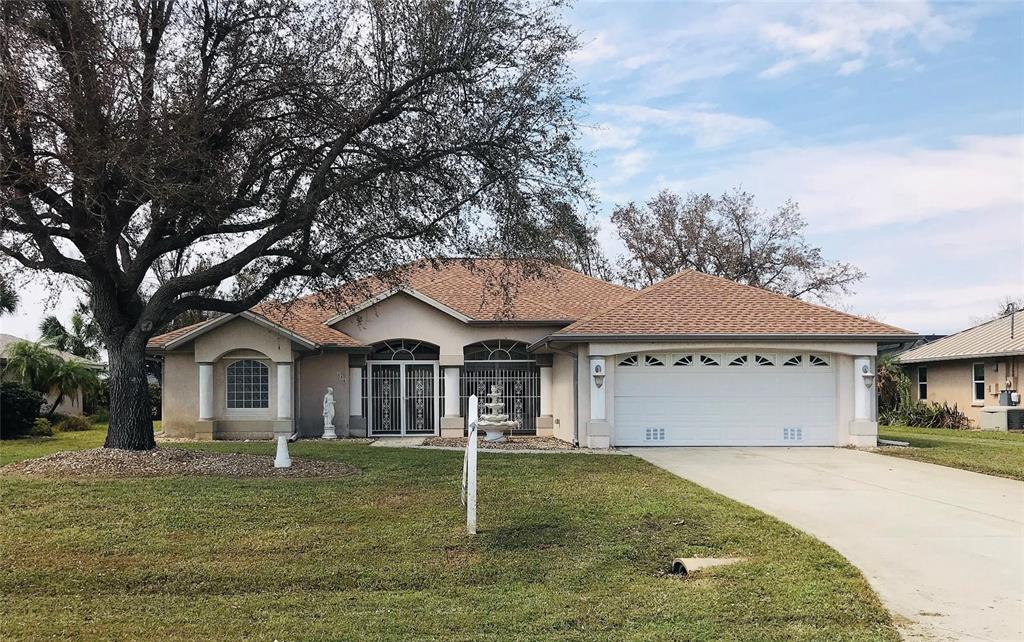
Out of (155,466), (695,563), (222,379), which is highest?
(222,379)

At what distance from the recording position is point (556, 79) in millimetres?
13805

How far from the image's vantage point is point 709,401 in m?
18.8

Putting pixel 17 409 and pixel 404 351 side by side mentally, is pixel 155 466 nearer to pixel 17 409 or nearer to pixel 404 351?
pixel 404 351

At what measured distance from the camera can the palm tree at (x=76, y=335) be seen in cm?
3794

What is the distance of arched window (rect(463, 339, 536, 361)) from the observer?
2320 cm

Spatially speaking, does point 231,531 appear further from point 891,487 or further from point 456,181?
point 891,487

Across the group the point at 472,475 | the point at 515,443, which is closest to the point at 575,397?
the point at 515,443

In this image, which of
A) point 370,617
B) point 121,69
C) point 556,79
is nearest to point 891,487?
point 556,79

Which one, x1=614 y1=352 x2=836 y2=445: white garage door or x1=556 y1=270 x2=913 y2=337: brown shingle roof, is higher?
x1=556 y1=270 x2=913 y2=337: brown shingle roof

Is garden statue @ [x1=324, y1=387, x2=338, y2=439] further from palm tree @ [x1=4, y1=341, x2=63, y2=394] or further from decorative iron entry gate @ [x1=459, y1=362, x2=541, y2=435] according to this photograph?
palm tree @ [x1=4, y1=341, x2=63, y2=394]

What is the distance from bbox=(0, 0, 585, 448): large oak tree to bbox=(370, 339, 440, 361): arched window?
8007 mm

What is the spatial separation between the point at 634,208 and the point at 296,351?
24.2 meters

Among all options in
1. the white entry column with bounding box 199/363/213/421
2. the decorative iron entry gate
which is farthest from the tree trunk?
the decorative iron entry gate

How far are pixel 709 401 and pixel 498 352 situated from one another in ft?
22.2
